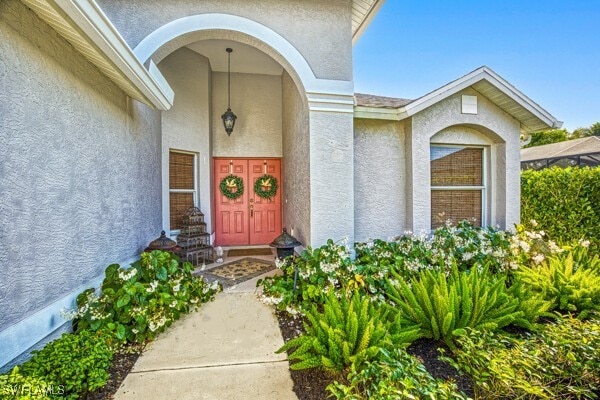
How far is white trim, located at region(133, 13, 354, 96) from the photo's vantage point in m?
4.25

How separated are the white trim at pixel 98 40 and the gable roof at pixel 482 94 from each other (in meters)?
3.40

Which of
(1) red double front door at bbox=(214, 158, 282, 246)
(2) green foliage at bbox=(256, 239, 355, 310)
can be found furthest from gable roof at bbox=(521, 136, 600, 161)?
(2) green foliage at bbox=(256, 239, 355, 310)

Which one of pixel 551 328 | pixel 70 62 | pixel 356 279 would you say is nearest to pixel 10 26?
pixel 70 62

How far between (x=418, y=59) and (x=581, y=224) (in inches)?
377

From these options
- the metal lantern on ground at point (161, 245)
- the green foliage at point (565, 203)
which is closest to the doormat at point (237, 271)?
the metal lantern on ground at point (161, 245)

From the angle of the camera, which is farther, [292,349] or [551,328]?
[292,349]

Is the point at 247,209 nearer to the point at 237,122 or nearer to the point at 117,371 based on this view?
the point at 237,122

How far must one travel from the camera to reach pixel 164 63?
6.43 m

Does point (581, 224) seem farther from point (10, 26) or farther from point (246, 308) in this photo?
point (10, 26)

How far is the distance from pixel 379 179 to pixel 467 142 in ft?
6.92

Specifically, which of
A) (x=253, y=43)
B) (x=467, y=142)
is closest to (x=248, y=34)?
(x=253, y=43)

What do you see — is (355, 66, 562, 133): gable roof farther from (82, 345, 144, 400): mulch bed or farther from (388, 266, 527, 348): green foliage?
(82, 345, 144, 400): mulch bed

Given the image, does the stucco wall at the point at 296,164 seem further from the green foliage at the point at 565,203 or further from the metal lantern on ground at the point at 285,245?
the green foliage at the point at 565,203

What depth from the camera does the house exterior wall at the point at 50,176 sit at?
2256 millimetres
